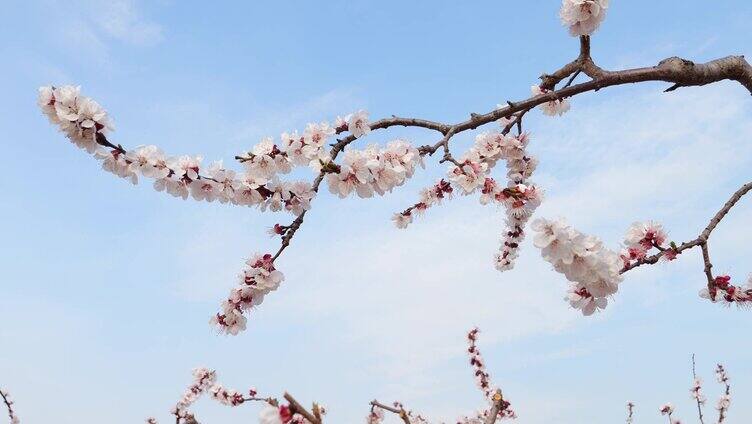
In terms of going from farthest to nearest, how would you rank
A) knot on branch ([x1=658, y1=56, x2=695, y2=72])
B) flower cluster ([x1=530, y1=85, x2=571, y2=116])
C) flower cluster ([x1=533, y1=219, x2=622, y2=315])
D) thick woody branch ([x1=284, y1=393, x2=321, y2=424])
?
flower cluster ([x1=530, y1=85, x2=571, y2=116]) → knot on branch ([x1=658, y1=56, x2=695, y2=72]) → flower cluster ([x1=533, y1=219, x2=622, y2=315]) → thick woody branch ([x1=284, y1=393, x2=321, y2=424])

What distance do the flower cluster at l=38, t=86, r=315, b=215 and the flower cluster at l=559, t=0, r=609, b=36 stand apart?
2.26 m

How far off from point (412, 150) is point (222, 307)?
2.09m

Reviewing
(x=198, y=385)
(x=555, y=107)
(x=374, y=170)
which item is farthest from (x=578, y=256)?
(x=198, y=385)

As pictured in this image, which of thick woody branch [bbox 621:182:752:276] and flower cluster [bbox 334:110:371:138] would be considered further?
flower cluster [bbox 334:110:371:138]

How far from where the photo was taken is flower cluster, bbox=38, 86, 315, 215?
4191mm

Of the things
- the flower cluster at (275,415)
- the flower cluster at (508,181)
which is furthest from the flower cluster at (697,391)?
the flower cluster at (275,415)

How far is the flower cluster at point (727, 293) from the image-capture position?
4.37 metres

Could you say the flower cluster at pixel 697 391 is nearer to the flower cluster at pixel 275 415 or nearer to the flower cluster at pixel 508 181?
the flower cluster at pixel 508 181

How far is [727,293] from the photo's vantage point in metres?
4.38

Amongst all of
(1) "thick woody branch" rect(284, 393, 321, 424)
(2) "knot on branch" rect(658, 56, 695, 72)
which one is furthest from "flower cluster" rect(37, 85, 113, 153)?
(2) "knot on branch" rect(658, 56, 695, 72)

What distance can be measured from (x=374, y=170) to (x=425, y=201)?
5.94 ft

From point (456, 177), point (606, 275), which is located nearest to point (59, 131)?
point (456, 177)

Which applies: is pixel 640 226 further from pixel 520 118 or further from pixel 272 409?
pixel 272 409

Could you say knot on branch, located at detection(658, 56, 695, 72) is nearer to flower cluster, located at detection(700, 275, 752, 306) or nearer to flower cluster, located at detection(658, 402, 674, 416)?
flower cluster, located at detection(700, 275, 752, 306)
